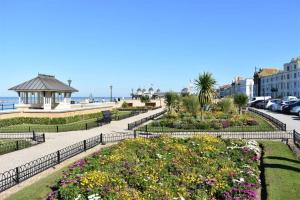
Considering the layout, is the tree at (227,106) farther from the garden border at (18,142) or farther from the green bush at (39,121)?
the garden border at (18,142)

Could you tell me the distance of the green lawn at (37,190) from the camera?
11.0m

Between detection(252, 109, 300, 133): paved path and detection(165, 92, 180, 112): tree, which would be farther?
detection(165, 92, 180, 112): tree

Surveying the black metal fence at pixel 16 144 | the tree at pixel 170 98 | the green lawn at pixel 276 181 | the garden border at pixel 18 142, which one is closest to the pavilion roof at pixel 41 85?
the tree at pixel 170 98

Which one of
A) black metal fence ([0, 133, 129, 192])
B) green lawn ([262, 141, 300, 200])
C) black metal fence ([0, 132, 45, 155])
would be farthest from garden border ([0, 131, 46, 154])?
green lawn ([262, 141, 300, 200])

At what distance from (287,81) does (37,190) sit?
10376 cm

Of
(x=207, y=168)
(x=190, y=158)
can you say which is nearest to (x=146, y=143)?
(x=190, y=158)

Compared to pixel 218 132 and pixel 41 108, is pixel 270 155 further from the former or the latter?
pixel 41 108

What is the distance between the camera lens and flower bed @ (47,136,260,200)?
33.3 ft

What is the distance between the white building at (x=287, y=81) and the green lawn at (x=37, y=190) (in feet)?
288

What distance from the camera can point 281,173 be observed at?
42.6 ft

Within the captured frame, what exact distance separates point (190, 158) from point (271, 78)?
10962 centimetres

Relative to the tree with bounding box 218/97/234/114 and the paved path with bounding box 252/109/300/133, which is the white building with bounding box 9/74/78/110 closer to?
the tree with bounding box 218/97/234/114

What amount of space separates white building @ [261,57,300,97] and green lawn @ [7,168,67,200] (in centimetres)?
8778

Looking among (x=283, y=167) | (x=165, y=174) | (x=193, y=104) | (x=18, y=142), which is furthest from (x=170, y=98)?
(x=165, y=174)
